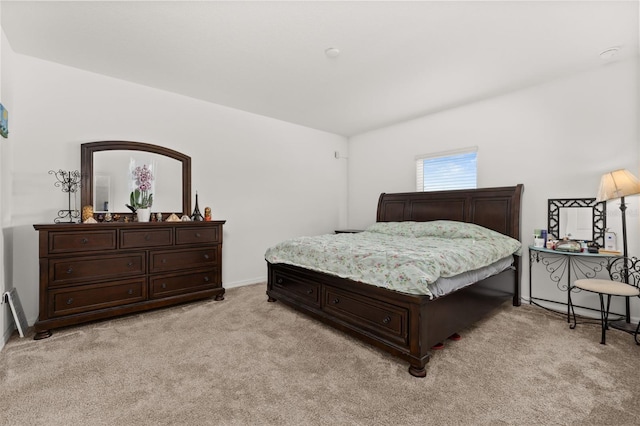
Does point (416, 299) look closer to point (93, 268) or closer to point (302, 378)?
point (302, 378)

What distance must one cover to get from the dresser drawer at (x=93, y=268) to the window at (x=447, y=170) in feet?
13.3

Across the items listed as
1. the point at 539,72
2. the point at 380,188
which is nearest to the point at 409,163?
the point at 380,188

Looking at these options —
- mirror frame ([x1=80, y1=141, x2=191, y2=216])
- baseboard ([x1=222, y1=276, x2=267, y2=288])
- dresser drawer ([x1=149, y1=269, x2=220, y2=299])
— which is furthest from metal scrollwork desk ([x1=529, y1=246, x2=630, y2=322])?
mirror frame ([x1=80, y1=141, x2=191, y2=216])

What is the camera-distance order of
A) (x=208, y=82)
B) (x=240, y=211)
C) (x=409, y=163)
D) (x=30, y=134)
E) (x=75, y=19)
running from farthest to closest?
(x=409, y=163)
(x=240, y=211)
(x=208, y=82)
(x=30, y=134)
(x=75, y=19)

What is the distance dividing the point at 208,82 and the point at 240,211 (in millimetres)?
1808

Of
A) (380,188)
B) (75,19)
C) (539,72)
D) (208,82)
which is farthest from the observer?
(380,188)

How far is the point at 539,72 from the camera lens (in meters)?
3.12

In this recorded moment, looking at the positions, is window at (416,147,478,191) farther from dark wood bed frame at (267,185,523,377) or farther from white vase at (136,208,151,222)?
white vase at (136,208,151,222)

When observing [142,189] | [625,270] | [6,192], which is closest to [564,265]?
[625,270]

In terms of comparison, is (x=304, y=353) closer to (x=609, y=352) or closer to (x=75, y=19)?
(x=609, y=352)

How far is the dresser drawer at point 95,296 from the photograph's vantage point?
2.60 metres

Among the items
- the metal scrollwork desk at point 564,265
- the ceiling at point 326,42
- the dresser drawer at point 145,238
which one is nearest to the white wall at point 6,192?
the ceiling at point 326,42

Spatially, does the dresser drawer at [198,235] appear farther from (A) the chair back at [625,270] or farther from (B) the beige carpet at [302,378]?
(A) the chair back at [625,270]

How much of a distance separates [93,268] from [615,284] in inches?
189
